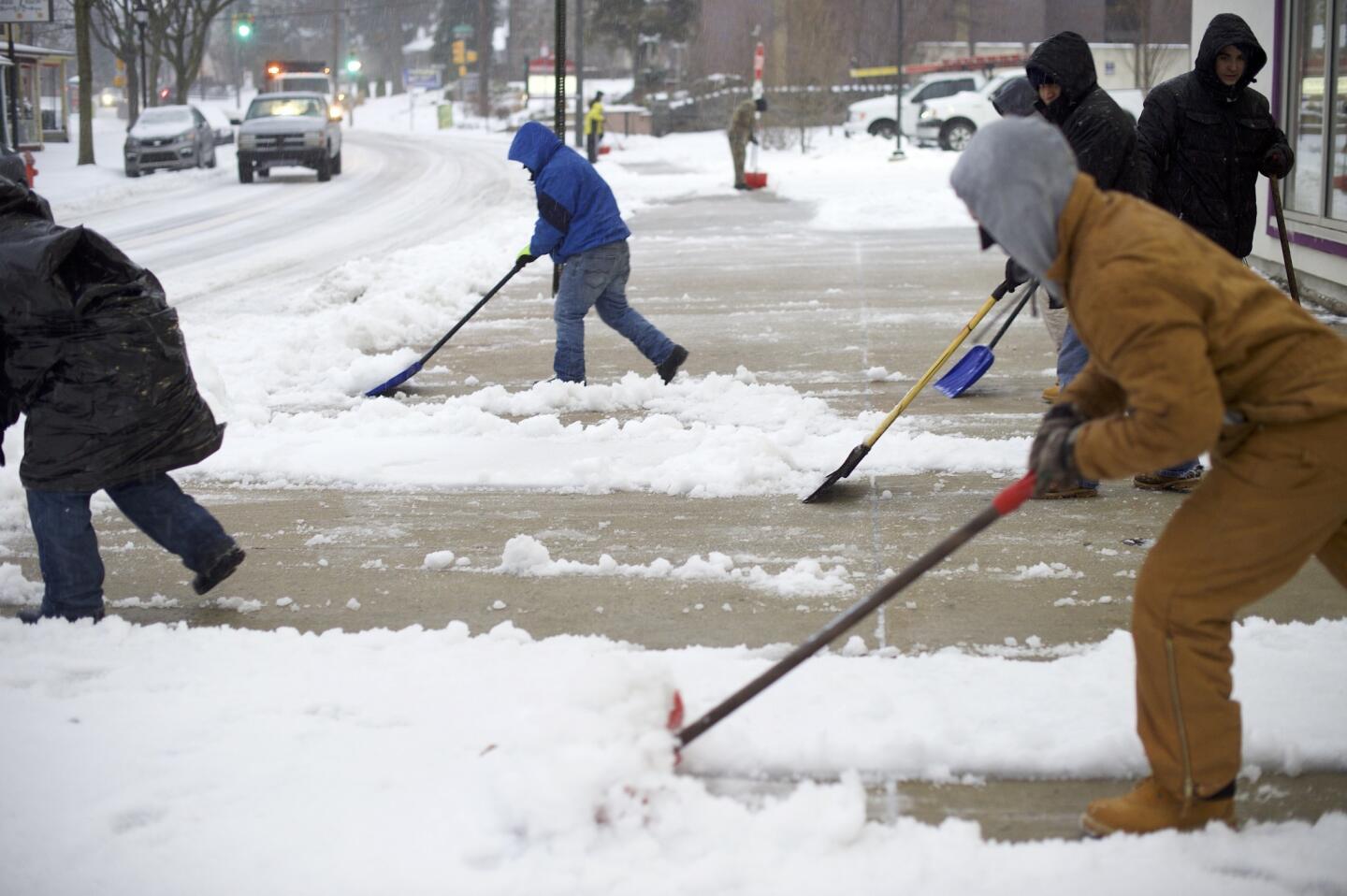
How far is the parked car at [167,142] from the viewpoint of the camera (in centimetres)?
3166

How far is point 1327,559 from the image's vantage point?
3088 millimetres

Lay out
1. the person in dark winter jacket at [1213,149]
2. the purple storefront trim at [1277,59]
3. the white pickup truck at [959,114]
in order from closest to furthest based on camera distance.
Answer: the person in dark winter jacket at [1213,149], the purple storefront trim at [1277,59], the white pickup truck at [959,114]

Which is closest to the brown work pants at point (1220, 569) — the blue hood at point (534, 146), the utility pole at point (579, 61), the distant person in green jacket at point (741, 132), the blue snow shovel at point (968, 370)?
the blue snow shovel at point (968, 370)

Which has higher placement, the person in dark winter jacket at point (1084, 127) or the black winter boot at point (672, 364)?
the person in dark winter jacket at point (1084, 127)

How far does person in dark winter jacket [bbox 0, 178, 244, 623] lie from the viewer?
4246mm

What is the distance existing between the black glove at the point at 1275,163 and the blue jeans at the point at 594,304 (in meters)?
3.27

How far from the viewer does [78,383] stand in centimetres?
432

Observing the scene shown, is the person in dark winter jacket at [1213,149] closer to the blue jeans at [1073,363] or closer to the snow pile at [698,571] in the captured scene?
the blue jeans at [1073,363]

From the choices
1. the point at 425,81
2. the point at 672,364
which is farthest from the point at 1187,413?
the point at 425,81

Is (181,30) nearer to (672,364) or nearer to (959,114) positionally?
(959,114)

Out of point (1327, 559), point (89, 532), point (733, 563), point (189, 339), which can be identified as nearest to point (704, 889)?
point (1327, 559)

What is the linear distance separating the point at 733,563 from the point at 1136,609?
7.25 feet

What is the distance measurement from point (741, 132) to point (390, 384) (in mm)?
16299

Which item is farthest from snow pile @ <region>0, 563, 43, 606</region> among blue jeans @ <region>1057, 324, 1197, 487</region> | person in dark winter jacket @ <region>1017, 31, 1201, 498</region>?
blue jeans @ <region>1057, 324, 1197, 487</region>
